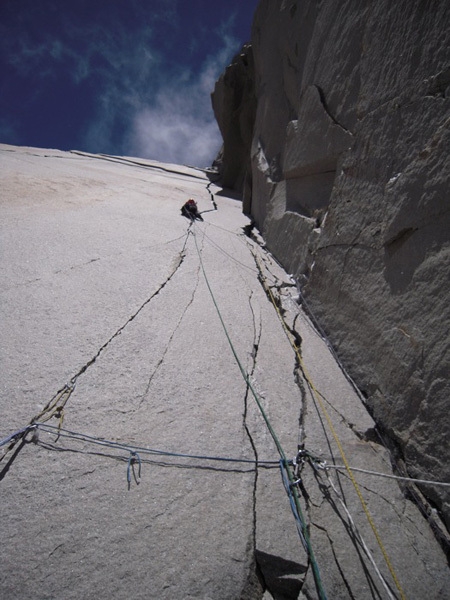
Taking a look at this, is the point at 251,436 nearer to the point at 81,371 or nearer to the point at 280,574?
the point at 280,574

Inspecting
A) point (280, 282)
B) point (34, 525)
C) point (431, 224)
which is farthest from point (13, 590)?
point (280, 282)

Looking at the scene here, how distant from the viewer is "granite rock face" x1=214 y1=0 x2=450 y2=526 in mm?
1461

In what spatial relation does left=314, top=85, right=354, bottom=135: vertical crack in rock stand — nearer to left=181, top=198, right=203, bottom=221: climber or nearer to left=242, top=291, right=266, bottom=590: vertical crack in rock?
left=242, top=291, right=266, bottom=590: vertical crack in rock

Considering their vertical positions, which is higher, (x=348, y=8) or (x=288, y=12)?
(x=288, y=12)

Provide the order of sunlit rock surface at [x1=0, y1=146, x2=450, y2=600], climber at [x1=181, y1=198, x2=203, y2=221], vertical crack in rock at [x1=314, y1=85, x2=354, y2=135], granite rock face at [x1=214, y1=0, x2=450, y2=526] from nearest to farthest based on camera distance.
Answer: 1. sunlit rock surface at [x1=0, y1=146, x2=450, y2=600]
2. granite rock face at [x1=214, y1=0, x2=450, y2=526]
3. vertical crack in rock at [x1=314, y1=85, x2=354, y2=135]
4. climber at [x1=181, y1=198, x2=203, y2=221]

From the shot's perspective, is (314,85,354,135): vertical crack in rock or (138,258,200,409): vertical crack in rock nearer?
(138,258,200,409): vertical crack in rock

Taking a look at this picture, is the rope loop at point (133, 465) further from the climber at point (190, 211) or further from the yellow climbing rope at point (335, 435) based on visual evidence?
the climber at point (190, 211)

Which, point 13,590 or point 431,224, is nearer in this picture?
point 13,590

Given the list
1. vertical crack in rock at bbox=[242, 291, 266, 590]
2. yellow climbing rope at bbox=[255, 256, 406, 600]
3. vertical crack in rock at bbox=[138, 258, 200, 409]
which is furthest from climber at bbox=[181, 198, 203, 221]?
vertical crack in rock at bbox=[242, 291, 266, 590]

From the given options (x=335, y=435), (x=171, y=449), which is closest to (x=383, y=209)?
(x=335, y=435)

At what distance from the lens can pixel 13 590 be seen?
0.97 m

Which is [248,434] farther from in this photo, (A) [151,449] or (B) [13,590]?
(B) [13,590]

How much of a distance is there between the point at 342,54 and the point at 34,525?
3.59m

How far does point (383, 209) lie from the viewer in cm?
192
